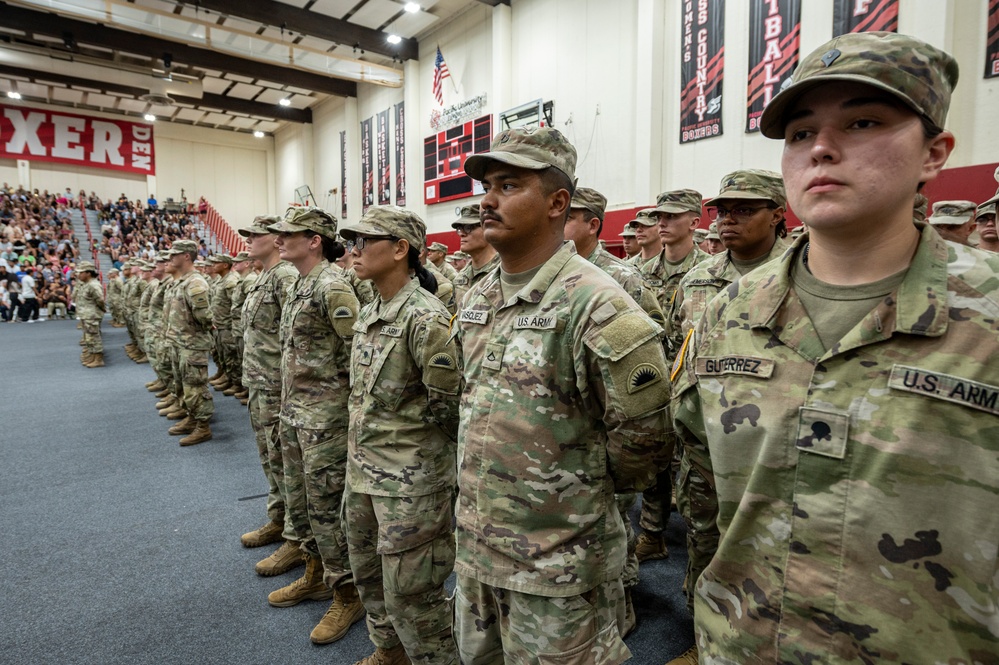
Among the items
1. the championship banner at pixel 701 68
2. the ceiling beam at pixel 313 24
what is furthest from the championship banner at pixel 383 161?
the championship banner at pixel 701 68

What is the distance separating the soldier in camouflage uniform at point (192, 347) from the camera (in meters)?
5.18

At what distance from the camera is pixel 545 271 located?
1473mm

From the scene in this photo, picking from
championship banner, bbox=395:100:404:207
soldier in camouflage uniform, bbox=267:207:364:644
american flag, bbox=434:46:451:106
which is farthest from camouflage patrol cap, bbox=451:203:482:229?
championship banner, bbox=395:100:404:207

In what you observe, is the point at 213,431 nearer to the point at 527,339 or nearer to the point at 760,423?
the point at 527,339

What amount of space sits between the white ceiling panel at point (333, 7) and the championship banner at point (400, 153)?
92.8 inches

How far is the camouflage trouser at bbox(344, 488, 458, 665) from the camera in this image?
191 centimetres

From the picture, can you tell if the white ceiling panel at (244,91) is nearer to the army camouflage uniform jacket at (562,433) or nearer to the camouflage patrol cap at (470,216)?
the camouflage patrol cap at (470,216)

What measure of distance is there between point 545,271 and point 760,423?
28.1 inches

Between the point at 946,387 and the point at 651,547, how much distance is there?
2528 mm

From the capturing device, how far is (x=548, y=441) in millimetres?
1374

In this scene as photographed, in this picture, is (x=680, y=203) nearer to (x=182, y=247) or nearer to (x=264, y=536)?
(x=264, y=536)

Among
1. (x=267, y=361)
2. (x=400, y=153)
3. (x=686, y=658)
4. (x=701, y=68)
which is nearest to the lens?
(x=686, y=658)

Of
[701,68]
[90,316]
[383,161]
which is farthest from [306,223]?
[383,161]

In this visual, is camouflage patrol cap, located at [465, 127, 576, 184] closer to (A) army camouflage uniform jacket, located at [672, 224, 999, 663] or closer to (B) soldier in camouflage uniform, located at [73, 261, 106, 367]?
(A) army camouflage uniform jacket, located at [672, 224, 999, 663]
